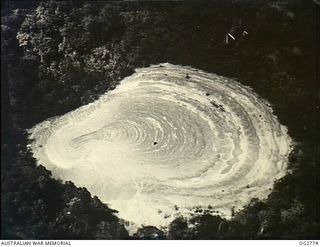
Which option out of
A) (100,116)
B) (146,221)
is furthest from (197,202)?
(100,116)

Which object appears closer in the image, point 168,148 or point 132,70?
point 168,148

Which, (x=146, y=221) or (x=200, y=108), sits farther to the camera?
(x=200, y=108)

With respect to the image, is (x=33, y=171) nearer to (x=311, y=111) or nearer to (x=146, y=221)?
(x=146, y=221)

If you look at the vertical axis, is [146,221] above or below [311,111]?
below

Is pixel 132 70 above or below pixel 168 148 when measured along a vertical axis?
above
